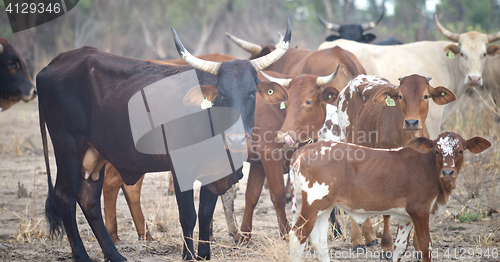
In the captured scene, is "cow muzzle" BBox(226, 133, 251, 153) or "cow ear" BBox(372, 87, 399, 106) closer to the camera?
"cow muzzle" BBox(226, 133, 251, 153)

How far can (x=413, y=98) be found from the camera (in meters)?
3.98

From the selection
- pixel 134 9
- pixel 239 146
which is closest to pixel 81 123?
pixel 239 146

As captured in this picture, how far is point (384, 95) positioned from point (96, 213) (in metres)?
2.79

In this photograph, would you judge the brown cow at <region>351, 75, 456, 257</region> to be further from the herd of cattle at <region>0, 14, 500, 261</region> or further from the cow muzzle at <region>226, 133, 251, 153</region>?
the cow muzzle at <region>226, 133, 251, 153</region>

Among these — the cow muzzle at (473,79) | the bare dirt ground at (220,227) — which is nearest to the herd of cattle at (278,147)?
the bare dirt ground at (220,227)

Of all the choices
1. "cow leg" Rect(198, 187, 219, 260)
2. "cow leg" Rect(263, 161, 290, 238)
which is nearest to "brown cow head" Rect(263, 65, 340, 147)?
"cow leg" Rect(263, 161, 290, 238)

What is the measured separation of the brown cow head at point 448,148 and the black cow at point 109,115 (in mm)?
1318

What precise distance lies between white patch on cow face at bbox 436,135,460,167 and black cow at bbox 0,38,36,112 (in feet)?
20.0

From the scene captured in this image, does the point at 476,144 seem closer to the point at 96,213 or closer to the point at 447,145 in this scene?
the point at 447,145

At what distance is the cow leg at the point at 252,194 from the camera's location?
5145 millimetres

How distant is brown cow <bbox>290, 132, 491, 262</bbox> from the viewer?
3585 millimetres

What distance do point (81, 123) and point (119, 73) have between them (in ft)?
1.80

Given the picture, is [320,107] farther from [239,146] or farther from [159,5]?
[159,5]

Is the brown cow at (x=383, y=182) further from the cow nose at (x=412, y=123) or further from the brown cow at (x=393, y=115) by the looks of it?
the brown cow at (x=393, y=115)
